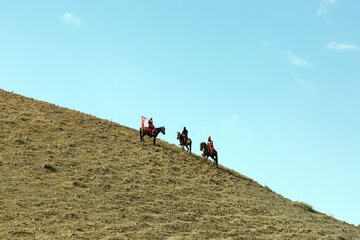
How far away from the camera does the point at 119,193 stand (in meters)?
25.3

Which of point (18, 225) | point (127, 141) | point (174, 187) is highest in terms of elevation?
point (127, 141)

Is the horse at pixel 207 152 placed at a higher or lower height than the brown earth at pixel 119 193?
higher

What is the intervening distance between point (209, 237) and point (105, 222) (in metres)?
5.21

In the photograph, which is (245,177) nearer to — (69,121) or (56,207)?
(69,121)

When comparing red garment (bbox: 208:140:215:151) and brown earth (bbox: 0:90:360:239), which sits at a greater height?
red garment (bbox: 208:140:215:151)

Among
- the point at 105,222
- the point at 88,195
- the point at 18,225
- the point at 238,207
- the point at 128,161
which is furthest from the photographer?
the point at 128,161

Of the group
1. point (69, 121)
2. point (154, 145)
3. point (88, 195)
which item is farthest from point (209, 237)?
point (69, 121)

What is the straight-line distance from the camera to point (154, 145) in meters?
37.8

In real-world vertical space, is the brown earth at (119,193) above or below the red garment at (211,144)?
below

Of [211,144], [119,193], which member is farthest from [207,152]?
[119,193]

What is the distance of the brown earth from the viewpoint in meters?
20.9

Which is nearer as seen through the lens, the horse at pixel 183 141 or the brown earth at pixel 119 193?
the brown earth at pixel 119 193

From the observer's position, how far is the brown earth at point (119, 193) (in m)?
20.9

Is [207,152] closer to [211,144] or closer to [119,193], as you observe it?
[211,144]
